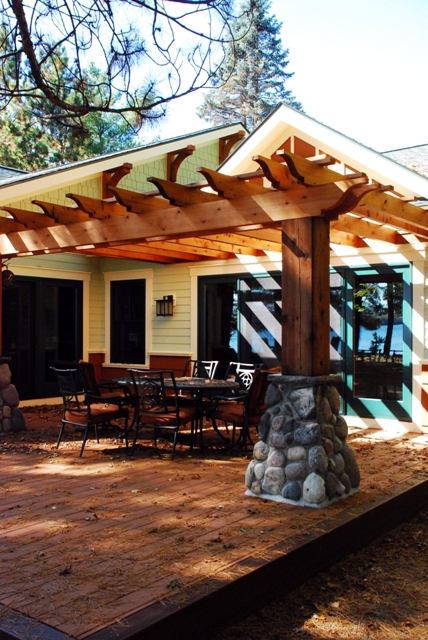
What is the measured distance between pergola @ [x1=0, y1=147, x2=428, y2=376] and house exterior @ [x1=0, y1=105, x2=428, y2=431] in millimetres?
19

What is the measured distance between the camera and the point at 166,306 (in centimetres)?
1065

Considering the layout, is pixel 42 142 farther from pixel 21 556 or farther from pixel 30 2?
pixel 21 556

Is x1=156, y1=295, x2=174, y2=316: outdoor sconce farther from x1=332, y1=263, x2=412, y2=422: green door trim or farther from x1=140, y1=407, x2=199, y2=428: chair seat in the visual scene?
x1=140, y1=407, x2=199, y2=428: chair seat

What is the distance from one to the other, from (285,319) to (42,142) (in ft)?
64.3

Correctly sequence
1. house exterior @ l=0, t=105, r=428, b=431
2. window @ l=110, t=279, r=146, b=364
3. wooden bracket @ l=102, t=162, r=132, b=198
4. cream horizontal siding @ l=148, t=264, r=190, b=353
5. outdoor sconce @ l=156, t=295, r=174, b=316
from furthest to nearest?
window @ l=110, t=279, r=146, b=364 → outdoor sconce @ l=156, t=295, r=174, b=316 → cream horizontal siding @ l=148, t=264, r=190, b=353 → wooden bracket @ l=102, t=162, r=132, b=198 → house exterior @ l=0, t=105, r=428, b=431

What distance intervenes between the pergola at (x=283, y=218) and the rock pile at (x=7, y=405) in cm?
173

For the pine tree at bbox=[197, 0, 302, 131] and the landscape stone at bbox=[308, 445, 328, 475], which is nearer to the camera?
the landscape stone at bbox=[308, 445, 328, 475]

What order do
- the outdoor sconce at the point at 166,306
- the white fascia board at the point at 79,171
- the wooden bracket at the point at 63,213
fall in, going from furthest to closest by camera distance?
1. the outdoor sconce at the point at 166,306
2. the white fascia board at the point at 79,171
3. the wooden bracket at the point at 63,213

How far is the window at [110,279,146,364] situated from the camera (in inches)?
445

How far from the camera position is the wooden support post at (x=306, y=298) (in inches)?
185

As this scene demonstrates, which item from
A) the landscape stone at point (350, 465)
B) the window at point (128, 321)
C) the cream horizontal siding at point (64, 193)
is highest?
the cream horizontal siding at point (64, 193)

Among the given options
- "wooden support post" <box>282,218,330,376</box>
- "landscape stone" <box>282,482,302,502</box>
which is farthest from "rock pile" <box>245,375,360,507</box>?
"wooden support post" <box>282,218,330,376</box>

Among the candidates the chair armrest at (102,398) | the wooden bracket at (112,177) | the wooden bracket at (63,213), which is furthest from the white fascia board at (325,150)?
the chair armrest at (102,398)

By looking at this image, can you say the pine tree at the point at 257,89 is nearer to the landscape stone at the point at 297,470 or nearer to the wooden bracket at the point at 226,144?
the wooden bracket at the point at 226,144
